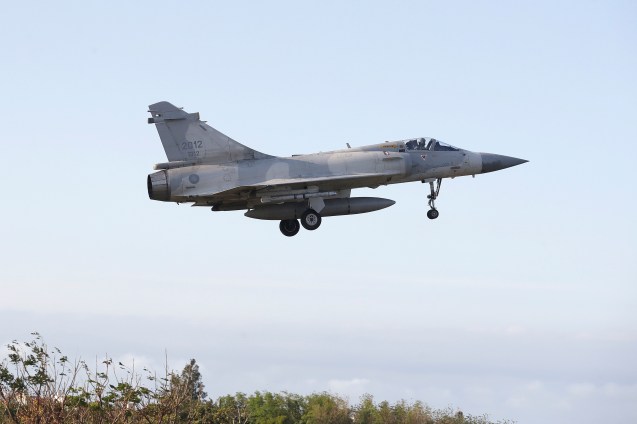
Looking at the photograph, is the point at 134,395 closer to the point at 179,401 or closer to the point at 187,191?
the point at 179,401

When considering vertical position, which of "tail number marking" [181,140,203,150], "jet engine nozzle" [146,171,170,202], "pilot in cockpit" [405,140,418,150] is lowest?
"jet engine nozzle" [146,171,170,202]

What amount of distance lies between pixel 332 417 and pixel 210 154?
43711 mm

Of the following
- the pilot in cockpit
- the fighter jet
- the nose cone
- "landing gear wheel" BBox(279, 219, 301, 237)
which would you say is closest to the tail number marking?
the fighter jet

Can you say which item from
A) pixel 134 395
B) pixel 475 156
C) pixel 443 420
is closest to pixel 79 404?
pixel 134 395

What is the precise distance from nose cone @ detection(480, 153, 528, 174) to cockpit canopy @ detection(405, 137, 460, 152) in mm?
1294

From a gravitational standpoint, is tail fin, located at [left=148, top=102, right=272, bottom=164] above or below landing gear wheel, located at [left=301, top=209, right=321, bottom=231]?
above

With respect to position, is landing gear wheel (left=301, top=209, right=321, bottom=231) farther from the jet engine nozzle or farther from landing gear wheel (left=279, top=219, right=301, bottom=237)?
the jet engine nozzle

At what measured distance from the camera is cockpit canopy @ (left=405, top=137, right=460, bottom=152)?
43.9 meters

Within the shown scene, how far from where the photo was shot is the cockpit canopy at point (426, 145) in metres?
43.9

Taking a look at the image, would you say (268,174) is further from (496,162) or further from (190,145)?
(496,162)

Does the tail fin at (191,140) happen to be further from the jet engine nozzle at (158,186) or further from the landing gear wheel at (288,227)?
the landing gear wheel at (288,227)

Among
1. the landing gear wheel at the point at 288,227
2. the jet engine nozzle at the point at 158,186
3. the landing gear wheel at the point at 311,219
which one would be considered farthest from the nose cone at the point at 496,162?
the jet engine nozzle at the point at 158,186

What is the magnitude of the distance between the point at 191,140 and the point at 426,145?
26.5 feet

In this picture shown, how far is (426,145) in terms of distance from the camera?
44.1 metres
